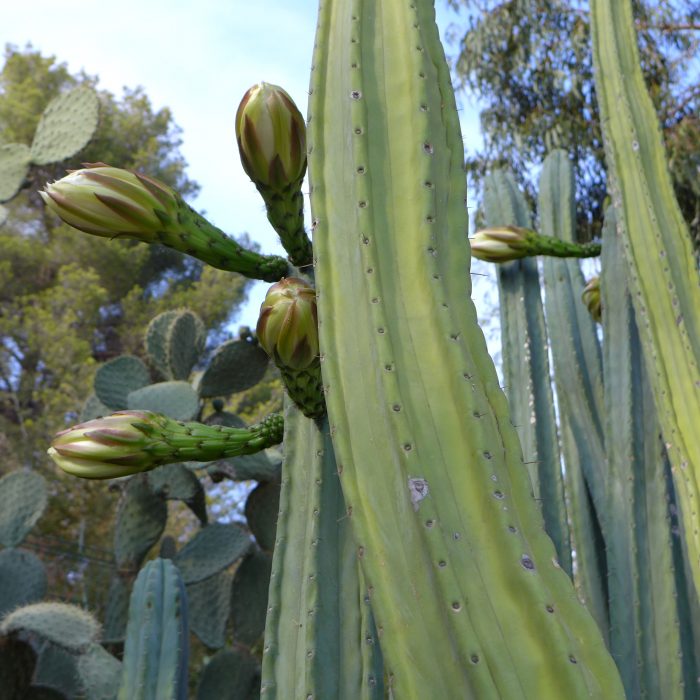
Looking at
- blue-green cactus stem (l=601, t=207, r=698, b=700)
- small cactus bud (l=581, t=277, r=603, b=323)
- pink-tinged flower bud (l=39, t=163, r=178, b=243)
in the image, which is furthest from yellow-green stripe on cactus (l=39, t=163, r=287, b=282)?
small cactus bud (l=581, t=277, r=603, b=323)

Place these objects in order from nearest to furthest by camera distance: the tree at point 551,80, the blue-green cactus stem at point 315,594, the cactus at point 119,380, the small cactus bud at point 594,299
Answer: the blue-green cactus stem at point 315,594
the small cactus bud at point 594,299
the cactus at point 119,380
the tree at point 551,80

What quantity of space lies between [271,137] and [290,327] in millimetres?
275

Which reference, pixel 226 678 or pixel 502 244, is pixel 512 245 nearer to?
pixel 502 244

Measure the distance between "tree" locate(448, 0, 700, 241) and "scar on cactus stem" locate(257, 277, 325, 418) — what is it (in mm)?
6497

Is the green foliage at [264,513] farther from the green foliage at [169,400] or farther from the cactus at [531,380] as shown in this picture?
the cactus at [531,380]

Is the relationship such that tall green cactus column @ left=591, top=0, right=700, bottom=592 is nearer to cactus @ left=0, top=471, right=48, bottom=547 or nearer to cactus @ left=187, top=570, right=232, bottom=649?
cactus @ left=187, top=570, right=232, bottom=649

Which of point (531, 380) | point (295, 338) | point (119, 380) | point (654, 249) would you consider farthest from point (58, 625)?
point (654, 249)

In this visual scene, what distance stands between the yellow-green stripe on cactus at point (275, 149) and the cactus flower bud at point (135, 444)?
0.31 metres

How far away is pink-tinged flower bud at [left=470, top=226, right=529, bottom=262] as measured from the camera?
2.09 m

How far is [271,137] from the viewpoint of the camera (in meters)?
1.22

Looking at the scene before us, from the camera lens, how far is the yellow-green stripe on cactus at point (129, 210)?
1230 mm

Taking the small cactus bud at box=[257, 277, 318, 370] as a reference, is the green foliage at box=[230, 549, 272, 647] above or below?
below

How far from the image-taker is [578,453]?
6.95 feet

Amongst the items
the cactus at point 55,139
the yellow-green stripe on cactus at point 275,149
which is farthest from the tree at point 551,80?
the yellow-green stripe on cactus at point 275,149
